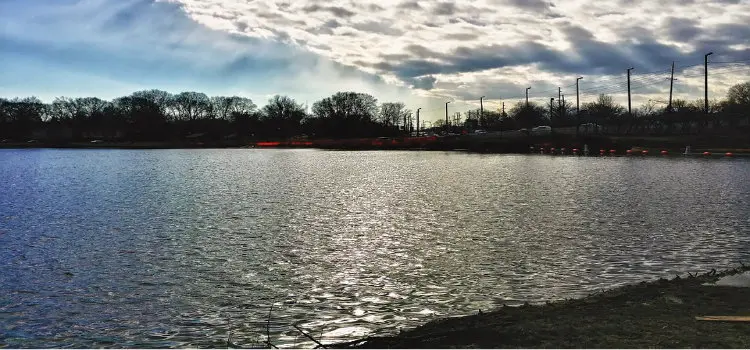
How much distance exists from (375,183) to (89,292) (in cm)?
3148

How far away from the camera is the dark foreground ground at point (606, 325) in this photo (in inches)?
303

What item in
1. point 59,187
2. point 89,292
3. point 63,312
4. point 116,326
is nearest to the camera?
point 116,326

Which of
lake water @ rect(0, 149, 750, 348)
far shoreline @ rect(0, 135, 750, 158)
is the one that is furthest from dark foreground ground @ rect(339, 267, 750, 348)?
A: far shoreline @ rect(0, 135, 750, 158)

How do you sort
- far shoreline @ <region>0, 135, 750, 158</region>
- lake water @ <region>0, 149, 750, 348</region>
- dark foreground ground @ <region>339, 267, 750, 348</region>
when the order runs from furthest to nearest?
far shoreline @ <region>0, 135, 750, 158</region> → lake water @ <region>0, 149, 750, 348</region> → dark foreground ground @ <region>339, 267, 750, 348</region>

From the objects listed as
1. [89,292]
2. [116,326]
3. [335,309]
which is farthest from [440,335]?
[89,292]

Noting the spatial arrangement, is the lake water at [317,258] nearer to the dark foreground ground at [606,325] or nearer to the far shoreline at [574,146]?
the dark foreground ground at [606,325]

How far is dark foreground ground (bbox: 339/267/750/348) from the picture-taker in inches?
303

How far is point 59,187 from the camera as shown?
4122 centimetres

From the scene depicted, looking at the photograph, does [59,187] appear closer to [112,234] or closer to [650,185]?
[112,234]

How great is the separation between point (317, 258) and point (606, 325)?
8.59 meters

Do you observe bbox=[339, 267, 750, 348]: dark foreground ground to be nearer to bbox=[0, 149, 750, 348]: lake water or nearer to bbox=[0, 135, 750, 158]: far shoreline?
bbox=[0, 149, 750, 348]: lake water

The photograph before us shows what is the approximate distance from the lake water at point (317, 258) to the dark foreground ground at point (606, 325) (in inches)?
44.4

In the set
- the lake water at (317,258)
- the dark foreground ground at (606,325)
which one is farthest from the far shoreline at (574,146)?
the dark foreground ground at (606,325)

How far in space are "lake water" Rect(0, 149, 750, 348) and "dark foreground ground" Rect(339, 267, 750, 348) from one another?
3.70 ft
